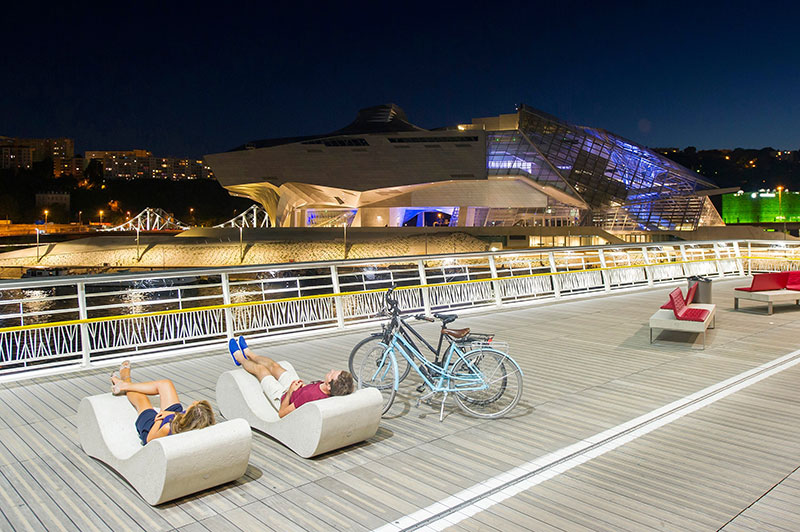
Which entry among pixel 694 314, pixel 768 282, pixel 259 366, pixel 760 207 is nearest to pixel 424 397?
pixel 259 366

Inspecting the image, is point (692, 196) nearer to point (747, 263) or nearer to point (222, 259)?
point (747, 263)

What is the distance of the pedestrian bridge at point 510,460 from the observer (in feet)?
13.8

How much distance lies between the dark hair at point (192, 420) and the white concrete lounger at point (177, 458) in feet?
0.23

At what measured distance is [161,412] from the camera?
4.94 m

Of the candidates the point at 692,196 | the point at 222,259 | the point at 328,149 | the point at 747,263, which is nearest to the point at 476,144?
the point at 328,149

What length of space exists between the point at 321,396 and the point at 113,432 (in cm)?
170

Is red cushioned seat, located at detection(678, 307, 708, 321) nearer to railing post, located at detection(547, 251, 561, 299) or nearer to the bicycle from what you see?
the bicycle

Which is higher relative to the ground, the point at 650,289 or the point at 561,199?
the point at 561,199

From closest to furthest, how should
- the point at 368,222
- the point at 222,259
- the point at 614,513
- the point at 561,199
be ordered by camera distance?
the point at 614,513 → the point at 222,259 → the point at 561,199 → the point at 368,222

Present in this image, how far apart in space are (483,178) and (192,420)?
225 ft

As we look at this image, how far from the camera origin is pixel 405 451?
18.0ft

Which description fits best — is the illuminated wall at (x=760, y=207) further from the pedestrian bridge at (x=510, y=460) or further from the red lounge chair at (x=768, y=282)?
the pedestrian bridge at (x=510, y=460)

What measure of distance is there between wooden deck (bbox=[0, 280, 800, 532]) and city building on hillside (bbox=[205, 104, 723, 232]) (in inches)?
2471

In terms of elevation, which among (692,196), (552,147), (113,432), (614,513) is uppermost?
(552,147)
